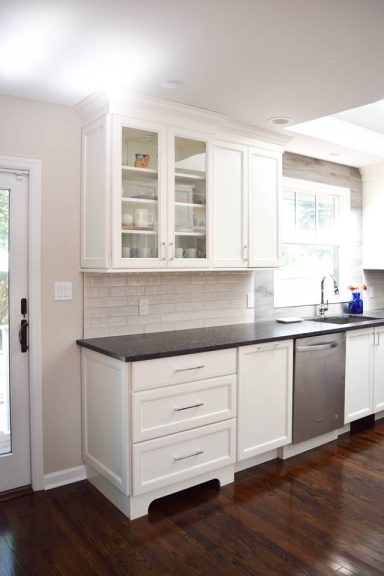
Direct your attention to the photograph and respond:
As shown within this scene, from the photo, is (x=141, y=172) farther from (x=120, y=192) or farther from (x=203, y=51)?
(x=203, y=51)

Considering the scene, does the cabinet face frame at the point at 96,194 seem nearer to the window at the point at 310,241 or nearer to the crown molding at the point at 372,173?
the window at the point at 310,241

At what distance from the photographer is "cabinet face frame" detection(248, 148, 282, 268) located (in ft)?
11.4

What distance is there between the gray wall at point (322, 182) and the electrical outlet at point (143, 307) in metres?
1.10

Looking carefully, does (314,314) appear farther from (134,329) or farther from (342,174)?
(134,329)

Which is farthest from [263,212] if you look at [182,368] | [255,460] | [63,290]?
[255,460]

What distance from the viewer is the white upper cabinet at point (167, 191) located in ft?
9.10

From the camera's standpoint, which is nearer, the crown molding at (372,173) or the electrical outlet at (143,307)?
the electrical outlet at (143,307)

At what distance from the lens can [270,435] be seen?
3.17 meters

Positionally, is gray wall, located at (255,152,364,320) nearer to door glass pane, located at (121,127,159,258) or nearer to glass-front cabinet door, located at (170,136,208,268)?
glass-front cabinet door, located at (170,136,208,268)

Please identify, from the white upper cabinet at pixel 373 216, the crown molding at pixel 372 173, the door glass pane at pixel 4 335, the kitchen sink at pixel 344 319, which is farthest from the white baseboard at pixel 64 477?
the crown molding at pixel 372 173

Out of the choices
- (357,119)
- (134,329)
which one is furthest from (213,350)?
(357,119)

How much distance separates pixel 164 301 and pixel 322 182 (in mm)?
2202

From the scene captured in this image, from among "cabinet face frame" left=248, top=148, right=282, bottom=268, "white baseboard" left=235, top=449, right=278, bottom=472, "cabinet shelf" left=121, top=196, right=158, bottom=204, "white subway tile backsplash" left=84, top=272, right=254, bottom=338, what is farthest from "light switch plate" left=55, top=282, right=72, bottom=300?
"white baseboard" left=235, top=449, right=278, bottom=472

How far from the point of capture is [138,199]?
9.46 ft
